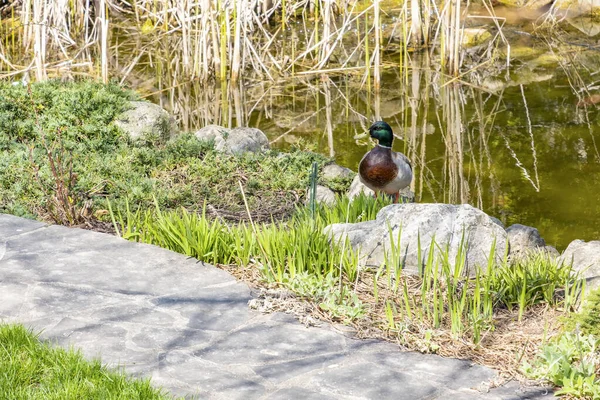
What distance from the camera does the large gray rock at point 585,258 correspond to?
4246 mm

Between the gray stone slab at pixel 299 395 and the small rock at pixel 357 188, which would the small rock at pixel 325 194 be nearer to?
the small rock at pixel 357 188

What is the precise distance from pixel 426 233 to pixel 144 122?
375cm

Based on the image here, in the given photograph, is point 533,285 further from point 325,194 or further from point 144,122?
point 144,122

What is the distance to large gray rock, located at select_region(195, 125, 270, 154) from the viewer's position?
7.36 metres

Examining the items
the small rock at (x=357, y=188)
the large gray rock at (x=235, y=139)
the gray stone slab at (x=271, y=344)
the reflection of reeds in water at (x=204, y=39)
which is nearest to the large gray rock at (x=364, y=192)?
the small rock at (x=357, y=188)

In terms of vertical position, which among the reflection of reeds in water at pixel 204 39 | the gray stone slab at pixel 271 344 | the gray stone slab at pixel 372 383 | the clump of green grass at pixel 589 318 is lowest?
the gray stone slab at pixel 372 383

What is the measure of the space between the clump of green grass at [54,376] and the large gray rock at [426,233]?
1576 mm

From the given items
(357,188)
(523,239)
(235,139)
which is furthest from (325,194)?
(523,239)

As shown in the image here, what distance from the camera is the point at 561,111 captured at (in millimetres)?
9633

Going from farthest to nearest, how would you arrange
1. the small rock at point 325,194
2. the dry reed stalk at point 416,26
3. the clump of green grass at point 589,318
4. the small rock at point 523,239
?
the dry reed stalk at point 416,26 → the small rock at point 325,194 → the small rock at point 523,239 → the clump of green grass at point 589,318

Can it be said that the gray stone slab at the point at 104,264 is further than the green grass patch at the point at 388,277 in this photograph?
Yes

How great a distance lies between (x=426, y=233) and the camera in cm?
445

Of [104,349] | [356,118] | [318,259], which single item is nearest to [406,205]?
[318,259]

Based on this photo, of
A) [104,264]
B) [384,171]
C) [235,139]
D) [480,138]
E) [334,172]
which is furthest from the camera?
[480,138]
